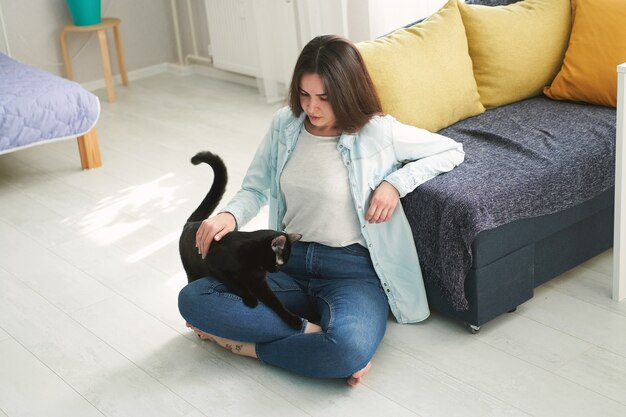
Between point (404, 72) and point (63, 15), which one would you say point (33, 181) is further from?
point (404, 72)

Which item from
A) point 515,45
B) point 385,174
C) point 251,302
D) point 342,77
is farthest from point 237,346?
point 515,45

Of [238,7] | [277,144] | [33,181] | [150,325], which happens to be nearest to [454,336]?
[277,144]

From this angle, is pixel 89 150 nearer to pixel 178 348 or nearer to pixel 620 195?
pixel 178 348

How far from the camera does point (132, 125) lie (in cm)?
412

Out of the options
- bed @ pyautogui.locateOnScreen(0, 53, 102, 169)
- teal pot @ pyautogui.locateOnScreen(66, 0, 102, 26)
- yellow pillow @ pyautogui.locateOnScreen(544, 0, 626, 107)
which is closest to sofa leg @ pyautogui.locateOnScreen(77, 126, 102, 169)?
bed @ pyautogui.locateOnScreen(0, 53, 102, 169)

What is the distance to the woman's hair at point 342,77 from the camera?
1949 mm

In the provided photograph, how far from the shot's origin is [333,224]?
2051 millimetres

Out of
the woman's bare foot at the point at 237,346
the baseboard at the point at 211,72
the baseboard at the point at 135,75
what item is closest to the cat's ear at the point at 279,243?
the woman's bare foot at the point at 237,346

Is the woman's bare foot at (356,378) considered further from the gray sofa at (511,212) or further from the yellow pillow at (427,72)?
the yellow pillow at (427,72)

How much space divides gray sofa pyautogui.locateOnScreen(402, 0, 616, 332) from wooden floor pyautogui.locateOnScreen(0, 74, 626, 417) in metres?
0.09

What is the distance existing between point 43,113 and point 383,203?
1791 mm

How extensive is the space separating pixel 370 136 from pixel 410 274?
35 cm

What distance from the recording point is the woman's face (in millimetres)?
1957

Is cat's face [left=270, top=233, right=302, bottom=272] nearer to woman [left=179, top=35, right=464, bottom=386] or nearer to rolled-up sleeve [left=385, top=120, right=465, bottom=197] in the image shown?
woman [left=179, top=35, right=464, bottom=386]
